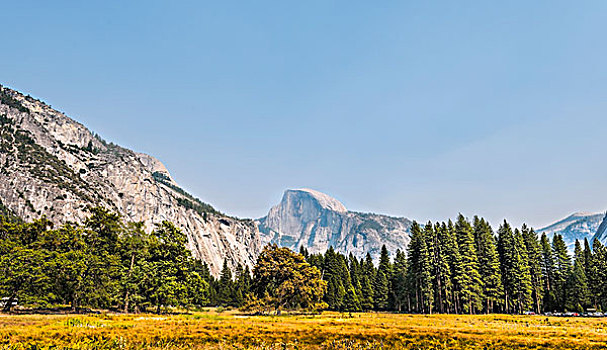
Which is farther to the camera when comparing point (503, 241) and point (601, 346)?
point (503, 241)

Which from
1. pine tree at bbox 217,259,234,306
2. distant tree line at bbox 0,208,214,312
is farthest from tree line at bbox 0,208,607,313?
pine tree at bbox 217,259,234,306

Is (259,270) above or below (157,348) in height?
above

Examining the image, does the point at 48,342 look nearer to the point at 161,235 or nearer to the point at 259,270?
the point at 161,235

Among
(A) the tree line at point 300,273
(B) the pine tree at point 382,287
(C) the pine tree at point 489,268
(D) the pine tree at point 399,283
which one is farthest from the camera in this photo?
(B) the pine tree at point 382,287

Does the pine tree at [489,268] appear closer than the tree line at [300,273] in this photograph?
No

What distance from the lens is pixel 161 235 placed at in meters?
57.7

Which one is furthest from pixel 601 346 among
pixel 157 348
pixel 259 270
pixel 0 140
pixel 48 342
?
pixel 0 140

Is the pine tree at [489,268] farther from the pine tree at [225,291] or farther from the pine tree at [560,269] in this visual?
the pine tree at [225,291]

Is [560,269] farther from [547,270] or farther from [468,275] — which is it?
[468,275]

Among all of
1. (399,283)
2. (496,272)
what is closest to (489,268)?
(496,272)

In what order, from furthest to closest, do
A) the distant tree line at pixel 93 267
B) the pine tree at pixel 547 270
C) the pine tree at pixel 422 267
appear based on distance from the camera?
the pine tree at pixel 547 270, the pine tree at pixel 422 267, the distant tree line at pixel 93 267

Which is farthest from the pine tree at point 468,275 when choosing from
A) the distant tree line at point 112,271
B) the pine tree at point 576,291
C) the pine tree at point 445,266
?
the distant tree line at point 112,271

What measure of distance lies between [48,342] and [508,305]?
7964 centimetres

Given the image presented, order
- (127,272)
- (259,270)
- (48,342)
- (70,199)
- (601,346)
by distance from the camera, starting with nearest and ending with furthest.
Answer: (48,342) → (601,346) → (127,272) → (259,270) → (70,199)
